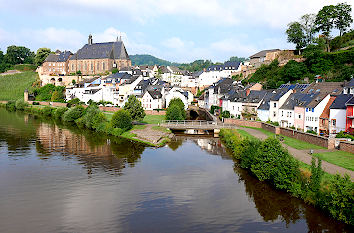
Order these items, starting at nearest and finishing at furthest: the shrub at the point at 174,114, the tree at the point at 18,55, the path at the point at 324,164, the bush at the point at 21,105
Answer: the path at the point at 324,164
the shrub at the point at 174,114
the bush at the point at 21,105
the tree at the point at 18,55

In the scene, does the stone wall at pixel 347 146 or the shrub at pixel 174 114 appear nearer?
the stone wall at pixel 347 146

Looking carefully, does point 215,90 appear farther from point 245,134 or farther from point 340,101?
point 340,101

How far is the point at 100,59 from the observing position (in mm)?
109375

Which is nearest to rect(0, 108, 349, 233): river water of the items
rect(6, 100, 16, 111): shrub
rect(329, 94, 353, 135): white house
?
rect(329, 94, 353, 135): white house

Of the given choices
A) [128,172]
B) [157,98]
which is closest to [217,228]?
[128,172]

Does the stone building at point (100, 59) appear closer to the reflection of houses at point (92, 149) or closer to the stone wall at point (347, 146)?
the reflection of houses at point (92, 149)

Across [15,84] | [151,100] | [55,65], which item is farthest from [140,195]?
[15,84]

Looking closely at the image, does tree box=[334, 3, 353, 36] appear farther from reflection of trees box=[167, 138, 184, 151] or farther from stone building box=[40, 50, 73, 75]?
stone building box=[40, 50, 73, 75]

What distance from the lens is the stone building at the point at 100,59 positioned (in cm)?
10925

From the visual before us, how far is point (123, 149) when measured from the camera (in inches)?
1459

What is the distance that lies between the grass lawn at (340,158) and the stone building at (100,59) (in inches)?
3559

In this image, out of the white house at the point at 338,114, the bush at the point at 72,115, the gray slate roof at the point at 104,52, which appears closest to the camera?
the white house at the point at 338,114

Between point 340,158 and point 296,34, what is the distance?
48968mm

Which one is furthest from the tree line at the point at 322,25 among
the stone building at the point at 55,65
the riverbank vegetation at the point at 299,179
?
the stone building at the point at 55,65
